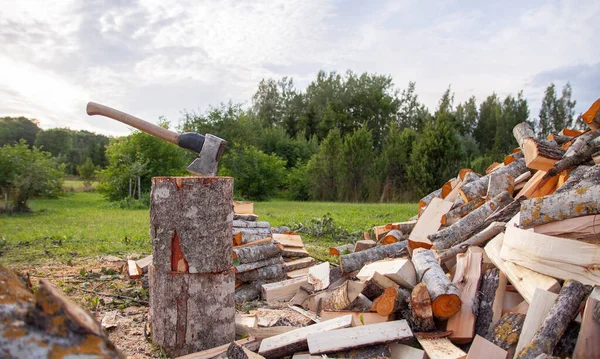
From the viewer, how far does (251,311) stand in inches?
168

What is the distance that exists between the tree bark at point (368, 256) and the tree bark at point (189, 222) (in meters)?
1.80

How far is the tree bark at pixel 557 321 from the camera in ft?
8.45

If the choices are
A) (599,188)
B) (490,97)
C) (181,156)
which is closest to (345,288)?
(599,188)

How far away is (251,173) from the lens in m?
21.2

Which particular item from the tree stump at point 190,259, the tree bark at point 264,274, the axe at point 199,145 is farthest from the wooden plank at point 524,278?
the axe at point 199,145

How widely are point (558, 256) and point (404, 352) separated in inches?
51.3

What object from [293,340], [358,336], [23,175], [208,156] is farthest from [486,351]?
[23,175]

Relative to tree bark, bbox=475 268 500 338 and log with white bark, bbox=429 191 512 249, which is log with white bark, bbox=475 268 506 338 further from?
log with white bark, bbox=429 191 512 249

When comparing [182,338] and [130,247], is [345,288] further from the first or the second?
[130,247]

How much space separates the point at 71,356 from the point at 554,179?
4.94m

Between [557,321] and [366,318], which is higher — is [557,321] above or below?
above

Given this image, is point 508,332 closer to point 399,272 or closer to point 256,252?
point 399,272

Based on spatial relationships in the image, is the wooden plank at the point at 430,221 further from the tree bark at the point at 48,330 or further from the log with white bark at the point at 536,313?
the tree bark at the point at 48,330

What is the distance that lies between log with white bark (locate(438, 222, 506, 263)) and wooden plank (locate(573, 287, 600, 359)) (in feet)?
4.99
